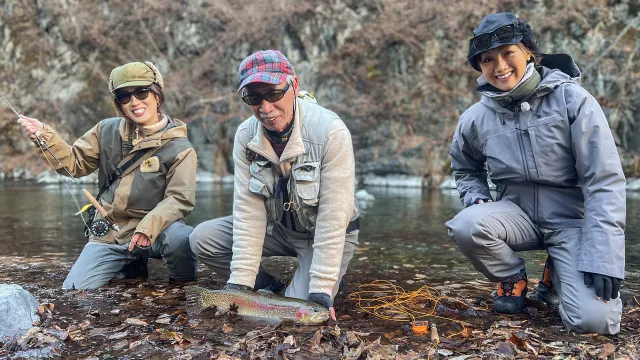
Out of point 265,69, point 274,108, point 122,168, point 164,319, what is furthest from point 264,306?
point 122,168

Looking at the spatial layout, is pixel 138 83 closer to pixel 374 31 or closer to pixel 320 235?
pixel 320 235

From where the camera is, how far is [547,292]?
3.76 meters

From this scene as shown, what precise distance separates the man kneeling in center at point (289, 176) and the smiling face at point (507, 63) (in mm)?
1038

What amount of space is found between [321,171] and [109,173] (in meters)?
2.17

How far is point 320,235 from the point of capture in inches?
134

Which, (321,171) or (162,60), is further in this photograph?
(162,60)

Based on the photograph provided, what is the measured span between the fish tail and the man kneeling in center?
206 millimetres

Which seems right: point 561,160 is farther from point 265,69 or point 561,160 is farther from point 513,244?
point 265,69

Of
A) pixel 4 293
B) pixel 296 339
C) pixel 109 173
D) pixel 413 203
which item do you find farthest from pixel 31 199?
pixel 296 339

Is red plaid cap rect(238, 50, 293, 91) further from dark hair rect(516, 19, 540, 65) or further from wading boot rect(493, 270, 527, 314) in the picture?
wading boot rect(493, 270, 527, 314)

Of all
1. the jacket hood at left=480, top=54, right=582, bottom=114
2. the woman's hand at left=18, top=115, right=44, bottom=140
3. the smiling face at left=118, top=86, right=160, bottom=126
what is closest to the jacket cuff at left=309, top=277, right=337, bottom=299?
the jacket hood at left=480, top=54, right=582, bottom=114

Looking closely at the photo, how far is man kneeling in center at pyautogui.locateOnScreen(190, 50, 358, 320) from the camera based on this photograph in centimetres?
A: 328

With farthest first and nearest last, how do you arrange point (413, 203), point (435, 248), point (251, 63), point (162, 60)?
point (162, 60), point (413, 203), point (435, 248), point (251, 63)

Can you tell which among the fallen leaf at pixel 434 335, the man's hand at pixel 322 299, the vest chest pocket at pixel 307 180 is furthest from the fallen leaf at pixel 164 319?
the fallen leaf at pixel 434 335
